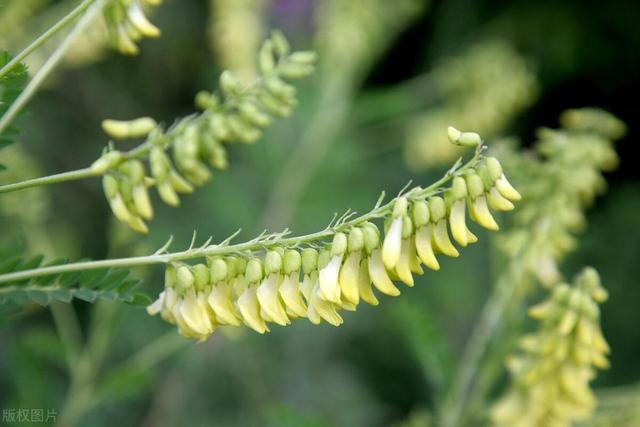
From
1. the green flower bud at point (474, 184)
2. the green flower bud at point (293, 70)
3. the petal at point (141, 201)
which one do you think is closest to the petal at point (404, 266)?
the green flower bud at point (474, 184)

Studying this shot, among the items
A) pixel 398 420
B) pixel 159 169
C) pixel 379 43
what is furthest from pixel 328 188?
pixel 159 169

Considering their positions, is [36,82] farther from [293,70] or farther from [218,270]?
[293,70]

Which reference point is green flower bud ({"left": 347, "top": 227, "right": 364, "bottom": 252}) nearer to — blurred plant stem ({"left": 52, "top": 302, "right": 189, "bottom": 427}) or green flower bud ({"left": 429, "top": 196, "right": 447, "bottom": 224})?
green flower bud ({"left": 429, "top": 196, "right": 447, "bottom": 224})

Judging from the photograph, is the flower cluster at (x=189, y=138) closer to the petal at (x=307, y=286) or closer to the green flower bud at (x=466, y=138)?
the petal at (x=307, y=286)

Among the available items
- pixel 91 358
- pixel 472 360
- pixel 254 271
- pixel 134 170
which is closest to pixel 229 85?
pixel 134 170

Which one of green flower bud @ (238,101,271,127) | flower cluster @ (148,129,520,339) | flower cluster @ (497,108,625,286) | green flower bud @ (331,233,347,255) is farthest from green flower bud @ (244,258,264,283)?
flower cluster @ (497,108,625,286)
